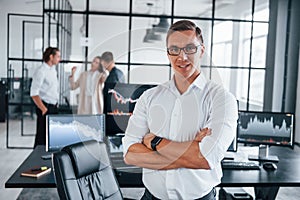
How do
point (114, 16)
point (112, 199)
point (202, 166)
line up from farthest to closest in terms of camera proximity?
point (114, 16)
point (112, 199)
point (202, 166)

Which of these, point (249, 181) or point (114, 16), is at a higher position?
point (114, 16)

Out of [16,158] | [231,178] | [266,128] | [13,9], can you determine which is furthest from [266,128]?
[13,9]

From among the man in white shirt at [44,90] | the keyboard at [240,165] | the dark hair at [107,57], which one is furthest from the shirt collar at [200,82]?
the man in white shirt at [44,90]

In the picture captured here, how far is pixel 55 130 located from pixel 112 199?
2.91 ft

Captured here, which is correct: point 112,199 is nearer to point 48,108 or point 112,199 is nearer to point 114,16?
point 48,108

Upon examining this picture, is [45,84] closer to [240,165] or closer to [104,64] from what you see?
[104,64]

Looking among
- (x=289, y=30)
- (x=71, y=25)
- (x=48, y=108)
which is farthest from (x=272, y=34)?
(x=48, y=108)

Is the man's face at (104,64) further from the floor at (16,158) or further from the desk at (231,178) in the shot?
the desk at (231,178)

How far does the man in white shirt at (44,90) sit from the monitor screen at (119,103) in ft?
7.46

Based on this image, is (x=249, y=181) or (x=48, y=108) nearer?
(x=249, y=181)

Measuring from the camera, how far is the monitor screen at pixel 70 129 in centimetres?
275

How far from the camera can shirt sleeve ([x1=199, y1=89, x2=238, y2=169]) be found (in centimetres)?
159

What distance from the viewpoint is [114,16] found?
5805 millimetres

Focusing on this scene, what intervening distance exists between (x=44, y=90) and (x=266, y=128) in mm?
3083
